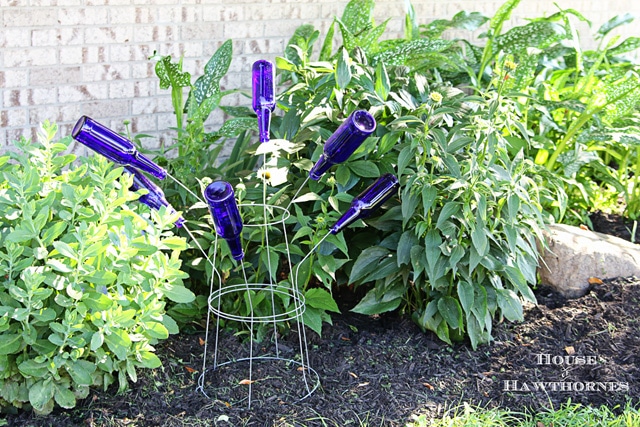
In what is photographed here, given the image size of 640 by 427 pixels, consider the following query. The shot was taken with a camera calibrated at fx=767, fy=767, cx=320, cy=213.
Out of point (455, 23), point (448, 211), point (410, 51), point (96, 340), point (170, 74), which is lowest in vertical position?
point (96, 340)

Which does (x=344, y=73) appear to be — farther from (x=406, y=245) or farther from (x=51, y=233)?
(x=51, y=233)

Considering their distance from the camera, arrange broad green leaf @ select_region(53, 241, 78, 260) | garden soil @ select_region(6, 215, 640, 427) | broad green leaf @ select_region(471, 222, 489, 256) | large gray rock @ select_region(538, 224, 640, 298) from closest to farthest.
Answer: broad green leaf @ select_region(53, 241, 78, 260), garden soil @ select_region(6, 215, 640, 427), broad green leaf @ select_region(471, 222, 489, 256), large gray rock @ select_region(538, 224, 640, 298)

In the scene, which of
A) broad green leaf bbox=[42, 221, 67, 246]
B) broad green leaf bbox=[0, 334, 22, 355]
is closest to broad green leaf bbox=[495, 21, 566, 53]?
broad green leaf bbox=[42, 221, 67, 246]

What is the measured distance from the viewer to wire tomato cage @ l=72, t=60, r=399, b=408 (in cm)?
240

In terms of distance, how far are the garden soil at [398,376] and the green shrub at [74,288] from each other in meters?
0.17

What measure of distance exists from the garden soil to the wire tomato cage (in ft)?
0.06

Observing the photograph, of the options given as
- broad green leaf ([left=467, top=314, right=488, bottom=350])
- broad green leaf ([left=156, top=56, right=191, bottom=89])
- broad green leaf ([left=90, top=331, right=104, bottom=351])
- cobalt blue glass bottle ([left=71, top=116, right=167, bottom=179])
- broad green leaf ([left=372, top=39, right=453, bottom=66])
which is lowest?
broad green leaf ([left=467, top=314, right=488, bottom=350])

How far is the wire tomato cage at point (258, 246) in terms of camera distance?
7.87 feet

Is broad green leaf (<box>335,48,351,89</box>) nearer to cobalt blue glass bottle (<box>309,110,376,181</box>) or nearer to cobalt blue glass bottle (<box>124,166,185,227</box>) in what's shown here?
cobalt blue glass bottle (<box>309,110,376,181</box>)

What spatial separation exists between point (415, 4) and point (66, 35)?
87.7 inches

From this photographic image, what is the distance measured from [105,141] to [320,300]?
1007 mm

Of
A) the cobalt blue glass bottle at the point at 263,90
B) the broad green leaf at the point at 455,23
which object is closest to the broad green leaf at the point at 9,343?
the cobalt blue glass bottle at the point at 263,90

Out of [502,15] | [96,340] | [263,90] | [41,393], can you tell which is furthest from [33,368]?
[502,15]

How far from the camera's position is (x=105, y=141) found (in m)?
2.45
